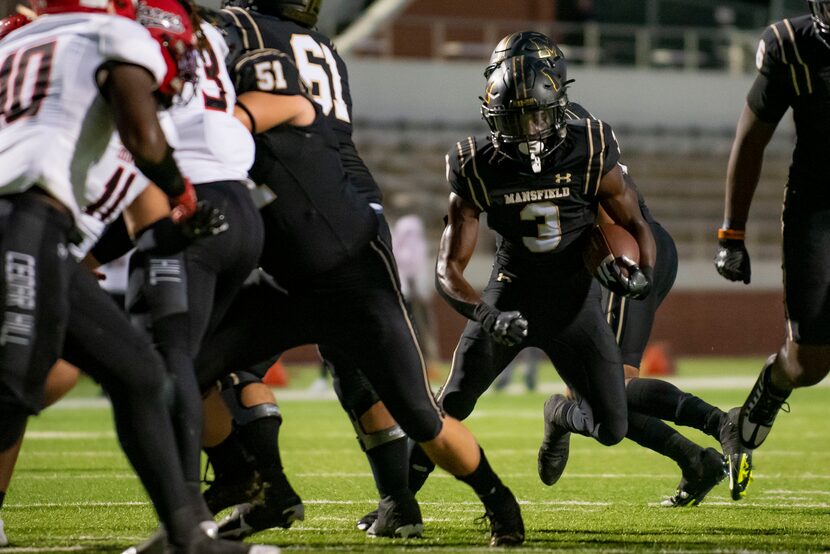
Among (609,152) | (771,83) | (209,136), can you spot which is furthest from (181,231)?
(771,83)

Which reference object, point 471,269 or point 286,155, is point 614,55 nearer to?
point 471,269

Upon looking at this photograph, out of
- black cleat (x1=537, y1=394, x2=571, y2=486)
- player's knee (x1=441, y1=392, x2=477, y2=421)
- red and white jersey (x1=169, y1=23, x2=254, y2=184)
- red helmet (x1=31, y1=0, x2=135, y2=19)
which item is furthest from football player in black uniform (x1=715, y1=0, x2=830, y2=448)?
red helmet (x1=31, y1=0, x2=135, y2=19)

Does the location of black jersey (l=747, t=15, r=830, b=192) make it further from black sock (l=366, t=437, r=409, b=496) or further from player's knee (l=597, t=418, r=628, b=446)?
black sock (l=366, t=437, r=409, b=496)

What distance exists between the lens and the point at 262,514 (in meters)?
4.01

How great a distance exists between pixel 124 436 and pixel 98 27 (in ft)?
2.92

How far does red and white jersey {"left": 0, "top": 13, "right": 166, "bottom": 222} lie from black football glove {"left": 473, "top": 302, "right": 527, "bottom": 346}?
1570mm

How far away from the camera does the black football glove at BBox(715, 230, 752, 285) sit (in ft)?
15.6

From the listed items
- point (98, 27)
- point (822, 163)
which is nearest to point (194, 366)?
point (98, 27)

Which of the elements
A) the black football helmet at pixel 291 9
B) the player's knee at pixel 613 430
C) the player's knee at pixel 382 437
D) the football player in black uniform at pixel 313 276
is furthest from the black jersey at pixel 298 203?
the player's knee at pixel 613 430

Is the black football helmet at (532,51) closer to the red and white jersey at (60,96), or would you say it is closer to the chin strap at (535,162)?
the chin strap at (535,162)

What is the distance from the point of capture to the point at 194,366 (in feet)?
11.9

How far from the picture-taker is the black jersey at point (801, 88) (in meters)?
4.38

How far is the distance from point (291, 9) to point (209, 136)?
929 mm

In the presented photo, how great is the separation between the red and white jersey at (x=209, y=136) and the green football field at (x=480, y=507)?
1069 millimetres
